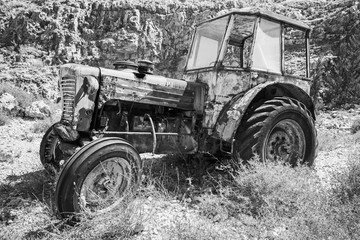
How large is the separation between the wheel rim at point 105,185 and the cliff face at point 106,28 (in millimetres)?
15909

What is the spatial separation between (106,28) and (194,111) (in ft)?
58.3

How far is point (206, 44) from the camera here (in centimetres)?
461

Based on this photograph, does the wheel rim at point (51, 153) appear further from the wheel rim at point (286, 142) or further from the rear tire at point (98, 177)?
the wheel rim at point (286, 142)

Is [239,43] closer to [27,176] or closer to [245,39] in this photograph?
[245,39]

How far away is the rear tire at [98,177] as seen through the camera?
254cm

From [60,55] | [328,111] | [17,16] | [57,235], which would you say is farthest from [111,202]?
[17,16]

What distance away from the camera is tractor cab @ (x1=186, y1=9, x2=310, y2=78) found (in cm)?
389

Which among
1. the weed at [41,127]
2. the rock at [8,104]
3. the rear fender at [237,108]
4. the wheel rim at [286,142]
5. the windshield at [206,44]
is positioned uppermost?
the windshield at [206,44]

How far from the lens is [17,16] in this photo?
62.5ft

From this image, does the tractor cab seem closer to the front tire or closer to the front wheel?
the front wheel

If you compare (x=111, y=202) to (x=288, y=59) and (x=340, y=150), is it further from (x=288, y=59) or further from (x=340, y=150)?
(x=288, y=59)

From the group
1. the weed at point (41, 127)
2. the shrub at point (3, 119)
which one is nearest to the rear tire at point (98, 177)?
the weed at point (41, 127)

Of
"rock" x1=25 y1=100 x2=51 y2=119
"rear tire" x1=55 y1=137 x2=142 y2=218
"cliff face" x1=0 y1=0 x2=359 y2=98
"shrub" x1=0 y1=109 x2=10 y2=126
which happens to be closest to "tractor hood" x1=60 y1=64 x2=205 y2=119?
"rear tire" x1=55 y1=137 x2=142 y2=218

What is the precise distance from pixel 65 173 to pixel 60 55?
18.0 meters
